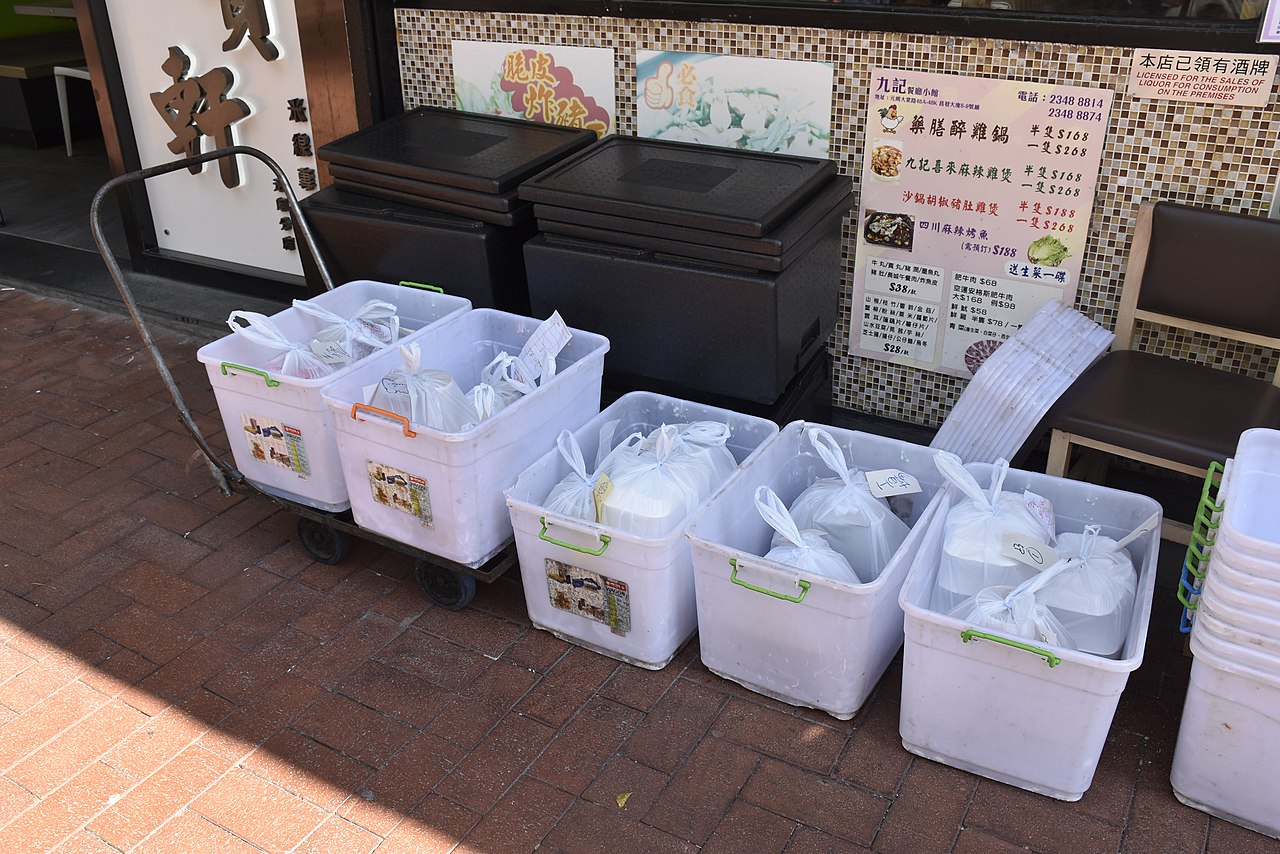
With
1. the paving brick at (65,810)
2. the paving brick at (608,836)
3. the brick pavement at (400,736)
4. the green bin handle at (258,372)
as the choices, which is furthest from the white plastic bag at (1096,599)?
the paving brick at (65,810)

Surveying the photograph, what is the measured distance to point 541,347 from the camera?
3490 mm

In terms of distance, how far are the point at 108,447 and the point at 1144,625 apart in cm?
386

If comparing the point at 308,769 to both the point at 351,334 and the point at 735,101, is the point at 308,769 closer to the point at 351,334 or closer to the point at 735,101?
the point at 351,334

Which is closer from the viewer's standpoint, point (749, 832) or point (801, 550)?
point (749, 832)

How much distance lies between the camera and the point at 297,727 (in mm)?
3043

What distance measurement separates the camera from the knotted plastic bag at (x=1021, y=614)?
8.66ft

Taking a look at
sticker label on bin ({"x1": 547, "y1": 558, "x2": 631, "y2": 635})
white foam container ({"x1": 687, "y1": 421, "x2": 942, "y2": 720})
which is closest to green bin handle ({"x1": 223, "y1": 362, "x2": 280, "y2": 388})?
sticker label on bin ({"x1": 547, "y1": 558, "x2": 631, "y2": 635})

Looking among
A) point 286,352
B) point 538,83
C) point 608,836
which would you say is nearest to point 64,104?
point 538,83

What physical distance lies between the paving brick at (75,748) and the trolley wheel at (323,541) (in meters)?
0.80

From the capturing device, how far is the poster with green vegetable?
3.89 meters

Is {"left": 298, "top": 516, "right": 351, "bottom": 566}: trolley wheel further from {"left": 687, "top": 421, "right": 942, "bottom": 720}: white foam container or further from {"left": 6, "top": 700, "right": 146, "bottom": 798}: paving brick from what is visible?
{"left": 687, "top": 421, "right": 942, "bottom": 720}: white foam container

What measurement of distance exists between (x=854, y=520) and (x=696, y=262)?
0.98m

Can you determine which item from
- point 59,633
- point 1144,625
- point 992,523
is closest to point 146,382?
point 59,633

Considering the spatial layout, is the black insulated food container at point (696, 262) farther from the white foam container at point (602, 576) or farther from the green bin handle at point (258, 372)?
the green bin handle at point (258, 372)
